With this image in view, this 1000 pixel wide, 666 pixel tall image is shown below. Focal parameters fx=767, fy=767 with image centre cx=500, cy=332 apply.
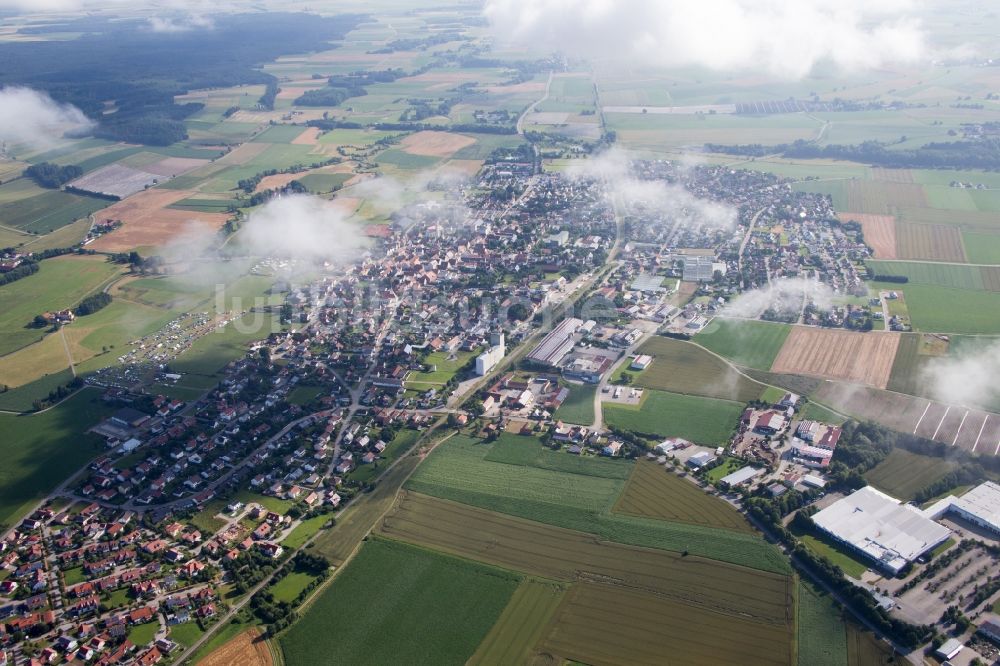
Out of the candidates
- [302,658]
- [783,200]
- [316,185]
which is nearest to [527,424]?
[302,658]

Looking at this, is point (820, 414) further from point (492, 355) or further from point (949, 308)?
point (492, 355)

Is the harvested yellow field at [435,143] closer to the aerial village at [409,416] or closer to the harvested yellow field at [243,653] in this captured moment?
the aerial village at [409,416]

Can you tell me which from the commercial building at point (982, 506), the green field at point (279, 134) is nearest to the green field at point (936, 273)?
the commercial building at point (982, 506)

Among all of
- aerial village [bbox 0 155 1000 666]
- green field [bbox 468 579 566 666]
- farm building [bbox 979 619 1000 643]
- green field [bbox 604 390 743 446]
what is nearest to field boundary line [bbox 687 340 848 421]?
aerial village [bbox 0 155 1000 666]

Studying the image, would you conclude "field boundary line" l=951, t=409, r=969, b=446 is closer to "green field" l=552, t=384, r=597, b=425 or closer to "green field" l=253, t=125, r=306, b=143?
"green field" l=552, t=384, r=597, b=425

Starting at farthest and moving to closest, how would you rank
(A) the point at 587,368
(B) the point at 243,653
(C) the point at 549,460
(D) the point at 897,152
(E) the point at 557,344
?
(D) the point at 897,152 < (E) the point at 557,344 < (A) the point at 587,368 < (C) the point at 549,460 < (B) the point at 243,653

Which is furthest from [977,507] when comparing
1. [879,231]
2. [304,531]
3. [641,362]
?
[879,231]

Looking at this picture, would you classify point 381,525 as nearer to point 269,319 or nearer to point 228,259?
point 269,319
